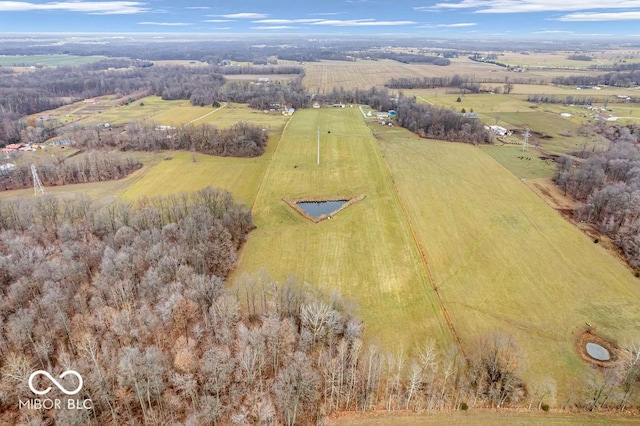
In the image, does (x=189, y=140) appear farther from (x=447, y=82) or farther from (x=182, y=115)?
(x=447, y=82)

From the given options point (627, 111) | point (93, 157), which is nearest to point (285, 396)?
point (93, 157)

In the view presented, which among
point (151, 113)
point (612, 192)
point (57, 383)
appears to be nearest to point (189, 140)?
point (151, 113)

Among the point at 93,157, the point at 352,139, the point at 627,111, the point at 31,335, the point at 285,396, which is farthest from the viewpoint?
the point at 627,111

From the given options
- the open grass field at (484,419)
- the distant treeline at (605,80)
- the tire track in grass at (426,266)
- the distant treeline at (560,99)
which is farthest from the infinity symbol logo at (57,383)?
the distant treeline at (605,80)

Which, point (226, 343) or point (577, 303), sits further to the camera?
point (577, 303)

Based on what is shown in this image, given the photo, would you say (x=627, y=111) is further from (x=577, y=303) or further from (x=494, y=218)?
(x=577, y=303)

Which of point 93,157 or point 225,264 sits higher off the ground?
point 93,157

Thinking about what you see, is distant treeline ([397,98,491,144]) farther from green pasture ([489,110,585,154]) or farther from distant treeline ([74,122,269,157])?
distant treeline ([74,122,269,157])

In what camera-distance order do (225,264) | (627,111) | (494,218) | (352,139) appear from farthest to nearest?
(627,111), (352,139), (494,218), (225,264)
